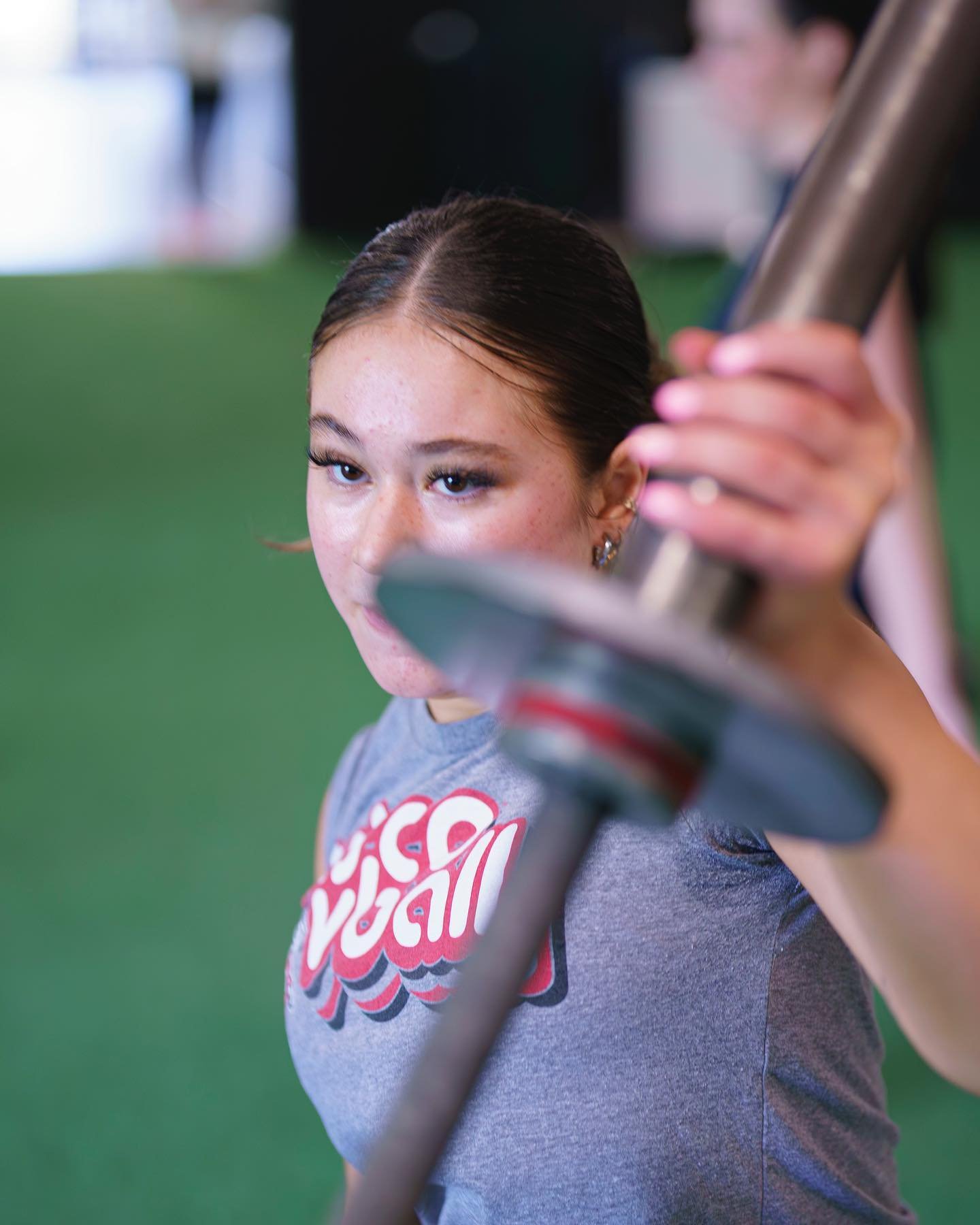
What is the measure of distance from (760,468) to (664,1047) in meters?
0.56

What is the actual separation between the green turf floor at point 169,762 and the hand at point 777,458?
3.58ft

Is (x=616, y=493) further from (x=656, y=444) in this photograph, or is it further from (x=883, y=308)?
(x=883, y=308)

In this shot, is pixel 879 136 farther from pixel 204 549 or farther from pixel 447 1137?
pixel 204 549

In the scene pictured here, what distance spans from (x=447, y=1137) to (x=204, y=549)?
3.48 m

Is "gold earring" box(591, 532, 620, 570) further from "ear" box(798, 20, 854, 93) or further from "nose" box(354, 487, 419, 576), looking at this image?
"ear" box(798, 20, 854, 93)

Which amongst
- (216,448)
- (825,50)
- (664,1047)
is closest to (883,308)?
(825,50)

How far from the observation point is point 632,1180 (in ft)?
2.68

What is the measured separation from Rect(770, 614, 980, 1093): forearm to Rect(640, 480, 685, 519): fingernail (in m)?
0.14

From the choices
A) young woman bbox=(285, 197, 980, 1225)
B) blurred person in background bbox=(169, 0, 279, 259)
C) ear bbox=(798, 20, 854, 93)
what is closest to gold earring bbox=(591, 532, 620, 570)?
young woman bbox=(285, 197, 980, 1225)

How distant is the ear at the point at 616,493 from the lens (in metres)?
0.92

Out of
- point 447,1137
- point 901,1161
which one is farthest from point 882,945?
point 901,1161

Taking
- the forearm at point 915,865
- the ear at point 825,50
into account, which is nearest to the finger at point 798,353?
the forearm at point 915,865

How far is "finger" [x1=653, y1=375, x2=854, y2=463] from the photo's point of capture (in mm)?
347

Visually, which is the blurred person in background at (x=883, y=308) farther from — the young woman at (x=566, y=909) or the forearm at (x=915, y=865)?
the forearm at (x=915, y=865)
